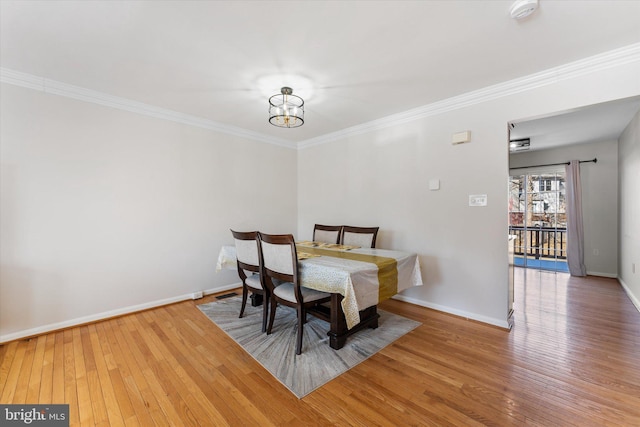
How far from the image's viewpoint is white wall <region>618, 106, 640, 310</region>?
3143mm

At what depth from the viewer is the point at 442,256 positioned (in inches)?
121

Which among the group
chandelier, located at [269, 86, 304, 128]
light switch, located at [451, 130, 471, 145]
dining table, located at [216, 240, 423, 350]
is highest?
chandelier, located at [269, 86, 304, 128]

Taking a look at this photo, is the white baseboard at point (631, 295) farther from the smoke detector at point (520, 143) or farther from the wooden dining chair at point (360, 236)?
the wooden dining chair at point (360, 236)

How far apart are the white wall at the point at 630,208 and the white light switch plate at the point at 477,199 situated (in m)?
2.02

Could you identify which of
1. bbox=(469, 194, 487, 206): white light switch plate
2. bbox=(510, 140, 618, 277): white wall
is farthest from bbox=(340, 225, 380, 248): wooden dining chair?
bbox=(510, 140, 618, 277): white wall

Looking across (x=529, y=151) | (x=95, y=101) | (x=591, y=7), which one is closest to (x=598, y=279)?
(x=529, y=151)

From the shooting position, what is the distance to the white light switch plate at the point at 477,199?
2.74 meters

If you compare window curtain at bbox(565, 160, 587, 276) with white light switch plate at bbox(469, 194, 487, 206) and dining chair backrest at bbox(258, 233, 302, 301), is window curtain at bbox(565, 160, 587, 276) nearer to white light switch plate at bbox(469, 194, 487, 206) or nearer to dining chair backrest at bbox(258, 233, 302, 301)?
white light switch plate at bbox(469, 194, 487, 206)

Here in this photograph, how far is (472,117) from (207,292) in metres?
3.98

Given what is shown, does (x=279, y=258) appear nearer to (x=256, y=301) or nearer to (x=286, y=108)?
(x=256, y=301)

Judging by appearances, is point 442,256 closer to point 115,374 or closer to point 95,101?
point 115,374

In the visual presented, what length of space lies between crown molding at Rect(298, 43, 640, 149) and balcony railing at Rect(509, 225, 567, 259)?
152 inches

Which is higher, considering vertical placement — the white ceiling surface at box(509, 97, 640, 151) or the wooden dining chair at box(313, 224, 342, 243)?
the white ceiling surface at box(509, 97, 640, 151)

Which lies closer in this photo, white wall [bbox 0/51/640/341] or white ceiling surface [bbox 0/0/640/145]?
white ceiling surface [bbox 0/0/640/145]
